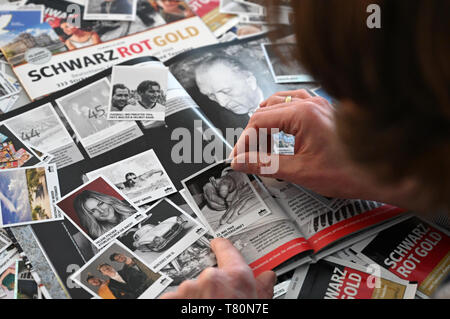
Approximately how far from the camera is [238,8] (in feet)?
3.26

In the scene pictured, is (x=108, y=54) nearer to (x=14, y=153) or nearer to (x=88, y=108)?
(x=88, y=108)

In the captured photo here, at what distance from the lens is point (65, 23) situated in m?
0.94

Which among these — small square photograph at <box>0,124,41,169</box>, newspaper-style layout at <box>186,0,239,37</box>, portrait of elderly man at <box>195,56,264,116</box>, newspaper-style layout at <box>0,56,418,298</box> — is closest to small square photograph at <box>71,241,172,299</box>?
newspaper-style layout at <box>0,56,418,298</box>

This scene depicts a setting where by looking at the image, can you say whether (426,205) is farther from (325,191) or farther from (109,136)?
(109,136)

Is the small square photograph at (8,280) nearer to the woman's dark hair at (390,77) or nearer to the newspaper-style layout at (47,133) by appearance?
the newspaper-style layout at (47,133)

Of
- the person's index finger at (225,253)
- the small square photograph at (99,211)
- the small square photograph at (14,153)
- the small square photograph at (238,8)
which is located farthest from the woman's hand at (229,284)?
the small square photograph at (238,8)

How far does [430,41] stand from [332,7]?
0.08 meters

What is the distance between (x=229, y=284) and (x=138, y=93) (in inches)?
15.8

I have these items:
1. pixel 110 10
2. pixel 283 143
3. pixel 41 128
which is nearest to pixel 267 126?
pixel 283 143

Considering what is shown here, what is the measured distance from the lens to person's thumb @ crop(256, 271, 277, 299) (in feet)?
1.89

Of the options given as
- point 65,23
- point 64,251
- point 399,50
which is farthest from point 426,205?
point 65,23

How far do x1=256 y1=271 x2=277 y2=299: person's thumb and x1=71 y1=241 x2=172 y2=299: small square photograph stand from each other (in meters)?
0.13

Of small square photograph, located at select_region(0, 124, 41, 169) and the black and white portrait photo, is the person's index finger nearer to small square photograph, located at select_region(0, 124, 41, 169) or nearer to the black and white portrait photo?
the black and white portrait photo
